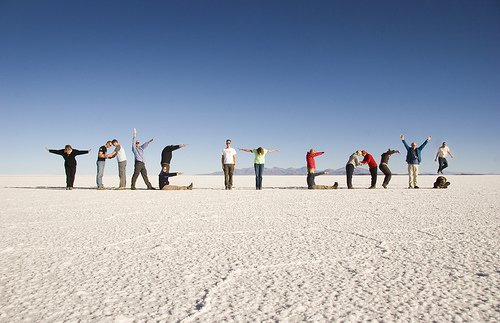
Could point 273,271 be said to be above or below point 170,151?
below

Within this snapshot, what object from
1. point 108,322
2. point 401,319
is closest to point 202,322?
point 108,322

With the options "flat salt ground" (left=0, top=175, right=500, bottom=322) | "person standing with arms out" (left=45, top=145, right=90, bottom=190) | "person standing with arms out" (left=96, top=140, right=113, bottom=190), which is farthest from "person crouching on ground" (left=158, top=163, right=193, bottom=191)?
"flat salt ground" (left=0, top=175, right=500, bottom=322)

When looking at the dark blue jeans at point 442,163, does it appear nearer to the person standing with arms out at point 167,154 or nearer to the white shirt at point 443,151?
the white shirt at point 443,151

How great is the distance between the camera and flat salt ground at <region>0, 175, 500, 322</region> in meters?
1.62

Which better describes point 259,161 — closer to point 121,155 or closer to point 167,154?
point 167,154

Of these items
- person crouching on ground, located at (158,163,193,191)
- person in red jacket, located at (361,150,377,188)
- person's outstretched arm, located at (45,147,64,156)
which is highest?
person's outstretched arm, located at (45,147,64,156)

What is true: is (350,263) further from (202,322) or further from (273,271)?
(202,322)

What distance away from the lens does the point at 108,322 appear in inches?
59.5

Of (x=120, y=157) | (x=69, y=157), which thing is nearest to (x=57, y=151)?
(x=69, y=157)

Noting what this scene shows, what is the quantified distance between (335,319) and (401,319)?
0.99ft

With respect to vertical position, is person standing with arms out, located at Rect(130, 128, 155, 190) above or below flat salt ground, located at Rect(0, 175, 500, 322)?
above

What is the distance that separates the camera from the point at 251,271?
2230mm

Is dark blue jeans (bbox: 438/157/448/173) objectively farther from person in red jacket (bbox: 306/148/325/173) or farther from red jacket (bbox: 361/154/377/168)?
person in red jacket (bbox: 306/148/325/173)

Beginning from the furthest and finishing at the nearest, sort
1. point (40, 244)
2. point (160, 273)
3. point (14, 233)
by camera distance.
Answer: point (14, 233), point (40, 244), point (160, 273)
